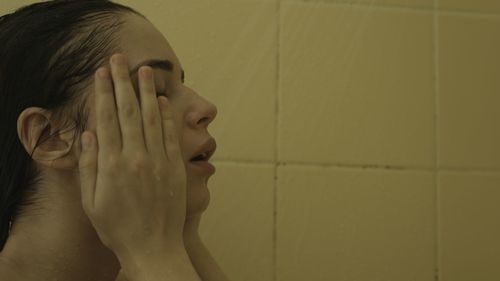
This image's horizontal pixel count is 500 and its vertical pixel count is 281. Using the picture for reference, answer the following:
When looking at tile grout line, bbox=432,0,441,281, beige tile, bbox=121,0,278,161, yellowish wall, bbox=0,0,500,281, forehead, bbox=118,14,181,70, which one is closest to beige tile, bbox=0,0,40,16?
yellowish wall, bbox=0,0,500,281

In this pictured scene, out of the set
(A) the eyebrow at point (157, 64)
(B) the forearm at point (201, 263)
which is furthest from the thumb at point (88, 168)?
(B) the forearm at point (201, 263)

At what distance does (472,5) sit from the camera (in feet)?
3.73

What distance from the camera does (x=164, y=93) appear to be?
2.32 feet

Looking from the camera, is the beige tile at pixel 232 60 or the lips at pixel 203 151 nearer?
the lips at pixel 203 151

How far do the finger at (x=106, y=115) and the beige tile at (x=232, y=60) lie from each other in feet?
1.33

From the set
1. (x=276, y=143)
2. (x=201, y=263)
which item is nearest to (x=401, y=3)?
(x=276, y=143)

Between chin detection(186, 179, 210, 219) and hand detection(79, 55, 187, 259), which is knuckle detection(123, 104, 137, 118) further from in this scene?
chin detection(186, 179, 210, 219)

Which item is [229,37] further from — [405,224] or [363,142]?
[405,224]

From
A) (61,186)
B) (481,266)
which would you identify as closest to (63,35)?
(61,186)

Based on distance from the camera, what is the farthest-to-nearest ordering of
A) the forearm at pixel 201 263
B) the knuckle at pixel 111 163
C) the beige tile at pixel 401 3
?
the beige tile at pixel 401 3, the forearm at pixel 201 263, the knuckle at pixel 111 163

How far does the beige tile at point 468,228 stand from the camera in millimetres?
1060

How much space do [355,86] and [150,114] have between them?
565 mm

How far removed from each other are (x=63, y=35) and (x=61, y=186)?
20 cm

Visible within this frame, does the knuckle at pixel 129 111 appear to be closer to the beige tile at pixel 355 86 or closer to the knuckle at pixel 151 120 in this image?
the knuckle at pixel 151 120
